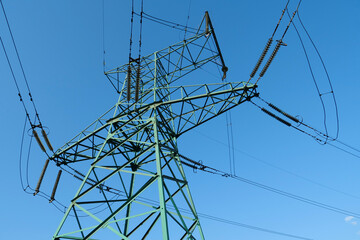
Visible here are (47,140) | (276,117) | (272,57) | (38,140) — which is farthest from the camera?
(47,140)

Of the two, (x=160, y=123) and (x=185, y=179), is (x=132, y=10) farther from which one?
(x=185, y=179)

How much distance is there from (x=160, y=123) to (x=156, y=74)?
3.42 m

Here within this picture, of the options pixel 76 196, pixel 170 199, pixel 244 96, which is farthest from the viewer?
pixel 244 96

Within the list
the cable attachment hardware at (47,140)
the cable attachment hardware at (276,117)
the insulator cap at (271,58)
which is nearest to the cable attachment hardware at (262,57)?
the insulator cap at (271,58)

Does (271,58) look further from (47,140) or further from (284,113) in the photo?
(47,140)

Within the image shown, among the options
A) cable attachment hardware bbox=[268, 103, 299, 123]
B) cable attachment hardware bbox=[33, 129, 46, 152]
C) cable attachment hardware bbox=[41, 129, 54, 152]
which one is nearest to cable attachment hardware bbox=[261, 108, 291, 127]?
cable attachment hardware bbox=[268, 103, 299, 123]

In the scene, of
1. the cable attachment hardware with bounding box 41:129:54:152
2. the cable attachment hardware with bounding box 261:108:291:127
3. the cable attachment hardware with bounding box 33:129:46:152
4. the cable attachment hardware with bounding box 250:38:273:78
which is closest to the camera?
the cable attachment hardware with bounding box 250:38:273:78

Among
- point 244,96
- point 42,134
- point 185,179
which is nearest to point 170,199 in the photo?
point 185,179

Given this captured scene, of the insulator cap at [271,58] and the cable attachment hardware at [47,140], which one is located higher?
the insulator cap at [271,58]

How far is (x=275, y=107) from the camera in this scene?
9.33 meters

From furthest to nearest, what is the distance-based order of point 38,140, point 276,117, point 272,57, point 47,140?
point 47,140
point 38,140
point 276,117
point 272,57

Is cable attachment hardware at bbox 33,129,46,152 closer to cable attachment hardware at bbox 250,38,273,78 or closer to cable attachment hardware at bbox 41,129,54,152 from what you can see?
cable attachment hardware at bbox 41,129,54,152

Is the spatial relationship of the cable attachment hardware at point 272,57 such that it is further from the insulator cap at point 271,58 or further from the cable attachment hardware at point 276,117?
the cable attachment hardware at point 276,117

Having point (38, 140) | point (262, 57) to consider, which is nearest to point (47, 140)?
point (38, 140)
